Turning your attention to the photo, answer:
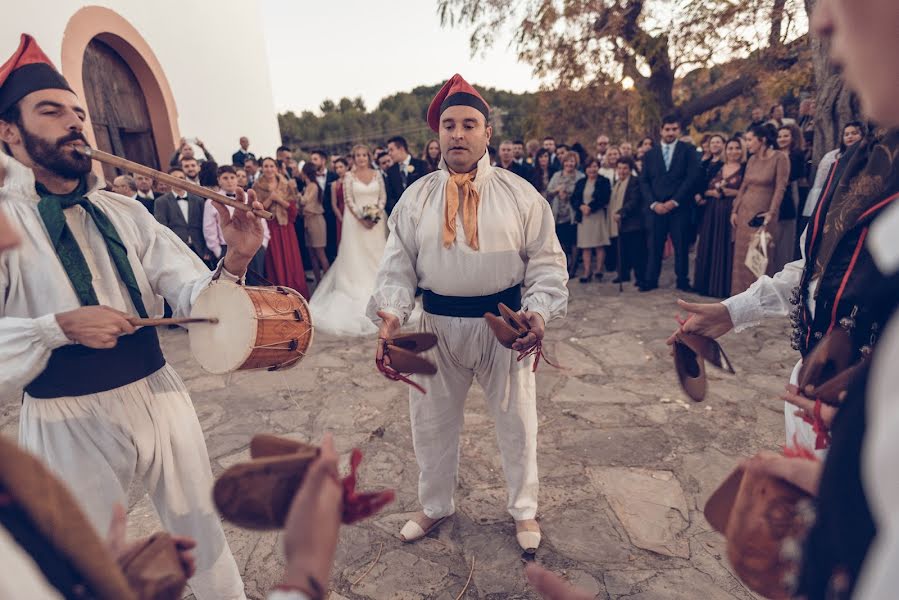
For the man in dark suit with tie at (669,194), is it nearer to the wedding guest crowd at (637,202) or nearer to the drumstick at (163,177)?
the wedding guest crowd at (637,202)

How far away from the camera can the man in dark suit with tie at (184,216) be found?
628cm

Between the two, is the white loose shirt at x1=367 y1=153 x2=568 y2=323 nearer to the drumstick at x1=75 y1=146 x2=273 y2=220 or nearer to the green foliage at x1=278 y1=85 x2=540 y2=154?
the drumstick at x1=75 y1=146 x2=273 y2=220

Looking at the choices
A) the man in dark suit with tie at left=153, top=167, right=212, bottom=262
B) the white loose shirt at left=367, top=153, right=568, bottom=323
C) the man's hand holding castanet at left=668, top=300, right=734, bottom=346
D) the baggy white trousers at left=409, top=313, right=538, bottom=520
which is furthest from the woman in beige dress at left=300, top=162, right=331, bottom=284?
the man's hand holding castanet at left=668, top=300, right=734, bottom=346

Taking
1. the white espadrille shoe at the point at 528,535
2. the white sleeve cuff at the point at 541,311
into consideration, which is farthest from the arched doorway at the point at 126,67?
the white espadrille shoe at the point at 528,535

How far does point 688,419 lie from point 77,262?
144 inches

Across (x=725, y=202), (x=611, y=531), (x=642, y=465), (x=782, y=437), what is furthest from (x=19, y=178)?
(x=725, y=202)

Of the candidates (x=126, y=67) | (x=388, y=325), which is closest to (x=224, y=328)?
(x=388, y=325)

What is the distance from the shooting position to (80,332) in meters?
1.61

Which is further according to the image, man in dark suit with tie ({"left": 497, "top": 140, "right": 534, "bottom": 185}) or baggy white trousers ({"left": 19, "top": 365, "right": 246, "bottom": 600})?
man in dark suit with tie ({"left": 497, "top": 140, "right": 534, "bottom": 185})

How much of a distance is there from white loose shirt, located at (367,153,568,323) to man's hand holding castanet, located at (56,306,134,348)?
3.50 ft

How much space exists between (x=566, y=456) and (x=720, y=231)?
476 cm

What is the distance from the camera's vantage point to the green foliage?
161 ft

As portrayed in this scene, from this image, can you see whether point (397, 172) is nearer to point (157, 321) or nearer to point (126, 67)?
point (126, 67)

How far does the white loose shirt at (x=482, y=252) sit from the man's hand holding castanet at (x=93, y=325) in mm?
1067
